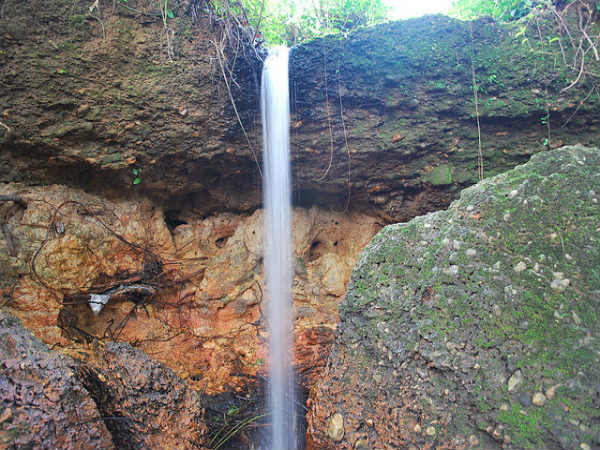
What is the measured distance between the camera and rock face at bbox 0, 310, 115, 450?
1.52 metres

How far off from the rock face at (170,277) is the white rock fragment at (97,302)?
0.17 ft

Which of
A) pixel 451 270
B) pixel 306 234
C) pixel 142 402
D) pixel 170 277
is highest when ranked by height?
pixel 451 270

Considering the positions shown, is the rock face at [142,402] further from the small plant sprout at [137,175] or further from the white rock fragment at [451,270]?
the white rock fragment at [451,270]

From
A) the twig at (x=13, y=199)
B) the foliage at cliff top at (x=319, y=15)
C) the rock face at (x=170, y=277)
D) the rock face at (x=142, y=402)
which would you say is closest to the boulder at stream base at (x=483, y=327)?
the rock face at (x=142, y=402)

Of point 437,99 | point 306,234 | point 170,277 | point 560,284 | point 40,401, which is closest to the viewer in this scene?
point 560,284

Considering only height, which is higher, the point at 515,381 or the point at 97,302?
the point at 515,381

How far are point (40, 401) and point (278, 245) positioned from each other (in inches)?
97.3

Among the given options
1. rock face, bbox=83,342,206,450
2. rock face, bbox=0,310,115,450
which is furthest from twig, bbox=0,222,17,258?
rock face, bbox=83,342,206,450

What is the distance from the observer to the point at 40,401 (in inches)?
63.8

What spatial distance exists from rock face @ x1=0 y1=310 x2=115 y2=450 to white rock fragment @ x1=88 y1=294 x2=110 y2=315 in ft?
4.45

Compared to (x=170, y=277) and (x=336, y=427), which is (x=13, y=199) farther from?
(x=336, y=427)

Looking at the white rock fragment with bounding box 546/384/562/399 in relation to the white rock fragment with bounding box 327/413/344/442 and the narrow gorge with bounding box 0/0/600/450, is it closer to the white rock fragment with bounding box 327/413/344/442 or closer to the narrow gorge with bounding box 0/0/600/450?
the narrow gorge with bounding box 0/0/600/450

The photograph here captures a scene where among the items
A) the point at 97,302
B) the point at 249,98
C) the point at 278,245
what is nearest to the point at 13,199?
the point at 97,302

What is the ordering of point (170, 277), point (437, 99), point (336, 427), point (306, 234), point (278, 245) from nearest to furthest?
point (336, 427), point (437, 99), point (170, 277), point (278, 245), point (306, 234)
